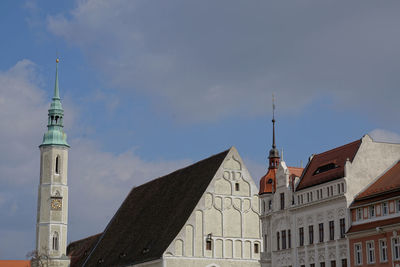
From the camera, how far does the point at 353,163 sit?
54.4 metres

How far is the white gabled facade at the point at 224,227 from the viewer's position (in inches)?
2844

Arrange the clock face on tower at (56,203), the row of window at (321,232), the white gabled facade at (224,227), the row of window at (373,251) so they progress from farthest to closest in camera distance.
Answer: the clock face on tower at (56,203), the white gabled facade at (224,227), the row of window at (321,232), the row of window at (373,251)

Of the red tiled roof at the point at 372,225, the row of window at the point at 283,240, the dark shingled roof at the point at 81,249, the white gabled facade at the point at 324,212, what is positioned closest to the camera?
the red tiled roof at the point at 372,225

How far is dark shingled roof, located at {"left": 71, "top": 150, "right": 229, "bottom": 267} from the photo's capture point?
7500cm

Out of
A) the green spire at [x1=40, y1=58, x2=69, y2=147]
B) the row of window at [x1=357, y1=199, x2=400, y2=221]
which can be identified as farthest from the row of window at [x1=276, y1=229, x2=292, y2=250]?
the green spire at [x1=40, y1=58, x2=69, y2=147]

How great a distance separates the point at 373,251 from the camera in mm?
49844

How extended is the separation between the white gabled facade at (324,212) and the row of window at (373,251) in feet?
3.11

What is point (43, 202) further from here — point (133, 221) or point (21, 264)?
point (21, 264)

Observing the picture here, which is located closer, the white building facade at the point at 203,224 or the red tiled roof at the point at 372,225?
the red tiled roof at the point at 372,225

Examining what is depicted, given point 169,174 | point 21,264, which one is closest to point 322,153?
point 169,174

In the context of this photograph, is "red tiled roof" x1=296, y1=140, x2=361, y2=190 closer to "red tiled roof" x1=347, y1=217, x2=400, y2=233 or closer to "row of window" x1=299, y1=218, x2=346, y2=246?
"row of window" x1=299, y1=218, x2=346, y2=246

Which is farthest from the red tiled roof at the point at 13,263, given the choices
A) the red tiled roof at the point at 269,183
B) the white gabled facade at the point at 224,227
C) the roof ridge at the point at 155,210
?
the red tiled roof at the point at 269,183

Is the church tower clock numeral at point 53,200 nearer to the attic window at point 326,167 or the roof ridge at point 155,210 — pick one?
the roof ridge at point 155,210

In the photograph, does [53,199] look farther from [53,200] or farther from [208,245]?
[208,245]
